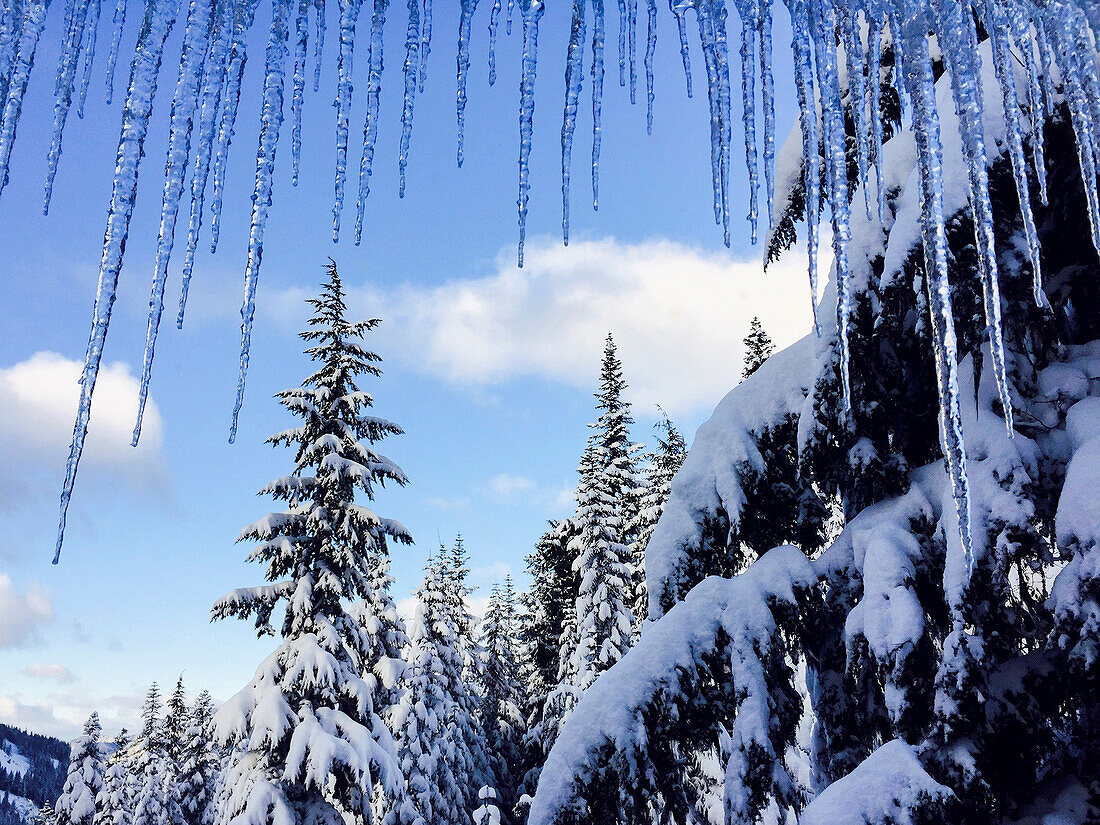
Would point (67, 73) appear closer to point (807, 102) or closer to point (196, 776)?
point (807, 102)

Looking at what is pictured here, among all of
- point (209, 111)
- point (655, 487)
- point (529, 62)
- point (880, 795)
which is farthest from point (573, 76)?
point (655, 487)

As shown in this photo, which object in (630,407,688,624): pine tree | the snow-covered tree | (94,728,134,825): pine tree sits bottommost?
(94,728,134,825): pine tree

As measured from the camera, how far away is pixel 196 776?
101 ft

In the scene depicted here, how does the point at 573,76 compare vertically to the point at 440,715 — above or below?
above

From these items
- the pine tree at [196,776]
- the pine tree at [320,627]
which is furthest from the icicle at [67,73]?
the pine tree at [196,776]

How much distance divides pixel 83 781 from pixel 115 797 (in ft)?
5.56

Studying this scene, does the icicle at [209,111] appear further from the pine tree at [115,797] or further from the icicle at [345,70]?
the pine tree at [115,797]

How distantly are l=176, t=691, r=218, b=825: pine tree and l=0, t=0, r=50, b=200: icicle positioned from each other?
105 ft

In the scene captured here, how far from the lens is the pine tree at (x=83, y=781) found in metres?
29.3

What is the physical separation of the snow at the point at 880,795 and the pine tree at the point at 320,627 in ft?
33.5

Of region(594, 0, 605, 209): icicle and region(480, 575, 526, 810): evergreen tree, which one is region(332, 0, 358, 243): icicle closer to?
region(594, 0, 605, 209): icicle

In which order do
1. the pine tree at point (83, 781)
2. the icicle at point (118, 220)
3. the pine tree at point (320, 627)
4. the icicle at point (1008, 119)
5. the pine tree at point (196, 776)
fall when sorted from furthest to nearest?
the pine tree at point (196, 776) < the pine tree at point (83, 781) < the pine tree at point (320, 627) < the icicle at point (1008, 119) < the icicle at point (118, 220)

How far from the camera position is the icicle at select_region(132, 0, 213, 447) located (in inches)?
82.9

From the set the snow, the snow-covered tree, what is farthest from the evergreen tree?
the snow
